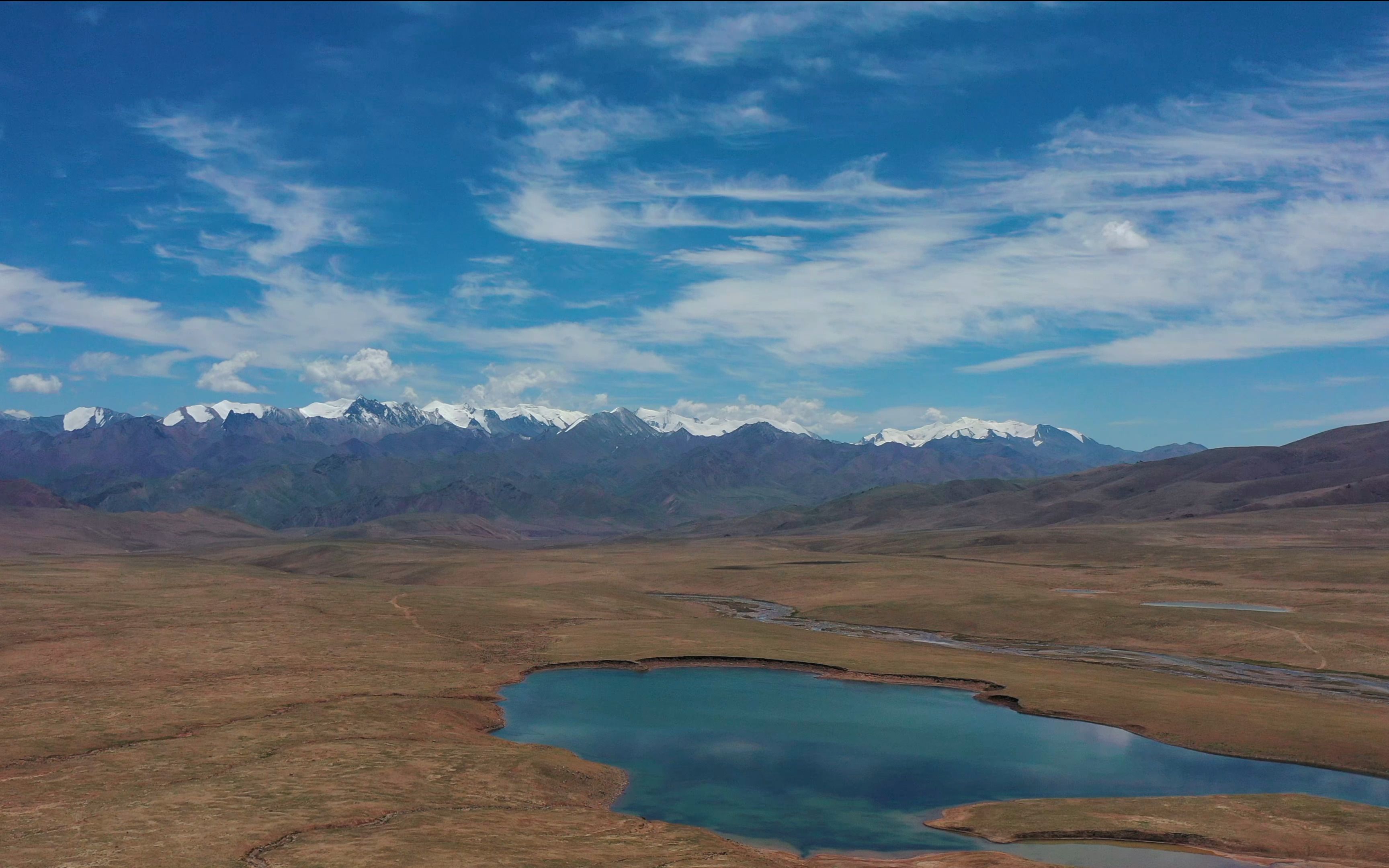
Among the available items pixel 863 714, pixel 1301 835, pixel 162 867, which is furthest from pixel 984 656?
pixel 162 867

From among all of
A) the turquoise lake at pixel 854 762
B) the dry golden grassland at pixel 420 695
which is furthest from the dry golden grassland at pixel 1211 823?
the dry golden grassland at pixel 420 695

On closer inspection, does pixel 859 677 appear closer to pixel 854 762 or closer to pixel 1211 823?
pixel 854 762

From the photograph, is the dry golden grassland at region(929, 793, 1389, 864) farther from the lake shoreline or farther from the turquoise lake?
the lake shoreline

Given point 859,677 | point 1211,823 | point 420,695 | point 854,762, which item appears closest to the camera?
point 1211,823

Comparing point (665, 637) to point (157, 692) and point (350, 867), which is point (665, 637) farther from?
point (350, 867)

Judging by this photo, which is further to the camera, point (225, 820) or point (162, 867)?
point (225, 820)

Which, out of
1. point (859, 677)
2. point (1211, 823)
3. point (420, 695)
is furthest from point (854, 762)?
point (420, 695)

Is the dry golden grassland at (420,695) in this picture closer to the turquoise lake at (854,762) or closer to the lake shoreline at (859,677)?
the lake shoreline at (859,677)
